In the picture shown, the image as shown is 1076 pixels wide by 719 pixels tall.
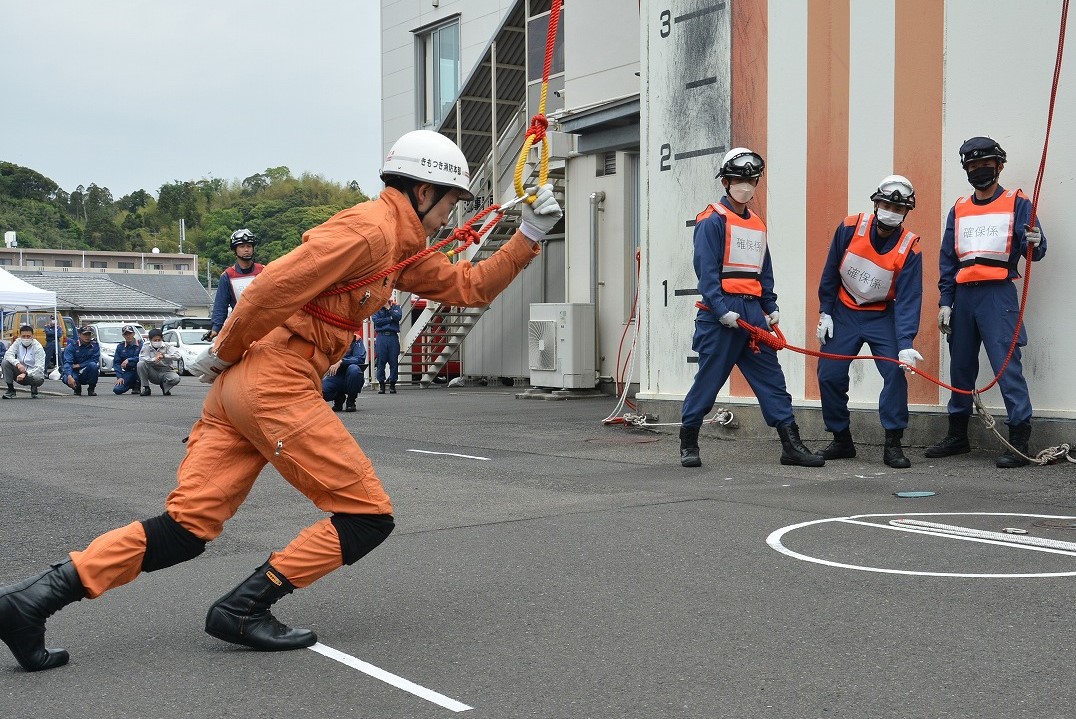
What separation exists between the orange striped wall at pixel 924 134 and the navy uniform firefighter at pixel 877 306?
0.50 meters

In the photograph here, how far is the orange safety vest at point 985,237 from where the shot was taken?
28.2ft

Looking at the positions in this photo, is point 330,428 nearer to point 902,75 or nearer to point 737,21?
point 902,75

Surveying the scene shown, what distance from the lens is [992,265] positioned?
8695mm

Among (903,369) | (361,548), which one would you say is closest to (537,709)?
(361,548)

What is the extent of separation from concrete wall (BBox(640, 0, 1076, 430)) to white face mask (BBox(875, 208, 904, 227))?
2.77 ft

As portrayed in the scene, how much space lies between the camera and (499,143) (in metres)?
22.9

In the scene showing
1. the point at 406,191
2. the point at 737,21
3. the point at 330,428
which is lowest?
the point at 330,428

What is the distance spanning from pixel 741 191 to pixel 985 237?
5.88 feet

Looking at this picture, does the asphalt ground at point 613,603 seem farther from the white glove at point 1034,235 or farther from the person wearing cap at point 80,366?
the person wearing cap at point 80,366

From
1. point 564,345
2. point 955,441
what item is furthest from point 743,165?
point 564,345

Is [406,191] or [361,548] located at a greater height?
[406,191]

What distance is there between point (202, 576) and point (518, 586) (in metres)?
1.57

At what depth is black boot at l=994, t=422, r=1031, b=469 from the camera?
27.9ft

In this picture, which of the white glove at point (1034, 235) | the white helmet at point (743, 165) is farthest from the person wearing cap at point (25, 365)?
the white glove at point (1034, 235)
